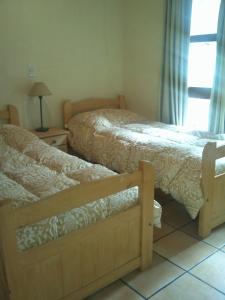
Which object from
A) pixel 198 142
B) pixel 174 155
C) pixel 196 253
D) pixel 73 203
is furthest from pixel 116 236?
pixel 198 142

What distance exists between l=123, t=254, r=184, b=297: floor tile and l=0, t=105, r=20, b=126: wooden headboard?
215 centimetres

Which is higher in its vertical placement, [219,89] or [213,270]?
[219,89]

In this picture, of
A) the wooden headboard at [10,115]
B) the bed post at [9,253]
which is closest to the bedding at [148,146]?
the wooden headboard at [10,115]

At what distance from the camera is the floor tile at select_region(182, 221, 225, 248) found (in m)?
2.32

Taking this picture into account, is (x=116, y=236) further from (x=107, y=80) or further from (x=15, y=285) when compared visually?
(x=107, y=80)

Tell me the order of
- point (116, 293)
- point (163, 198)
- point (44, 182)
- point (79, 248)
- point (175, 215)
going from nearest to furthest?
point (79, 248) → point (116, 293) → point (44, 182) → point (175, 215) → point (163, 198)

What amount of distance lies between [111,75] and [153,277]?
2892 millimetres

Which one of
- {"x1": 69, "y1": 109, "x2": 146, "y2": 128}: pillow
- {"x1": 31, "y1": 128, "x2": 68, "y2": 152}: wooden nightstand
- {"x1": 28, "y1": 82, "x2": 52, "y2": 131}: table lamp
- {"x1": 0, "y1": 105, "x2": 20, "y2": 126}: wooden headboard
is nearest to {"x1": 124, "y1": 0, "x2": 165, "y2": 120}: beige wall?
{"x1": 69, "y1": 109, "x2": 146, "y2": 128}: pillow

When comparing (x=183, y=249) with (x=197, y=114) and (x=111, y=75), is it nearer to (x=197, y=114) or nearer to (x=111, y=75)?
(x=197, y=114)

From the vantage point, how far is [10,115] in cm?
329

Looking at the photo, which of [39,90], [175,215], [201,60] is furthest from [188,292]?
[201,60]

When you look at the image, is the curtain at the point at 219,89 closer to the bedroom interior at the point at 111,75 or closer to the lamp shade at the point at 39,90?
the bedroom interior at the point at 111,75

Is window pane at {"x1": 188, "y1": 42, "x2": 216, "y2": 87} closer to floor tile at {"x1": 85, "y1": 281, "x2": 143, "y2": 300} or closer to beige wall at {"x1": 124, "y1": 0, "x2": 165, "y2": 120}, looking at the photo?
beige wall at {"x1": 124, "y1": 0, "x2": 165, "y2": 120}

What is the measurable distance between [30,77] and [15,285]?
253 cm
